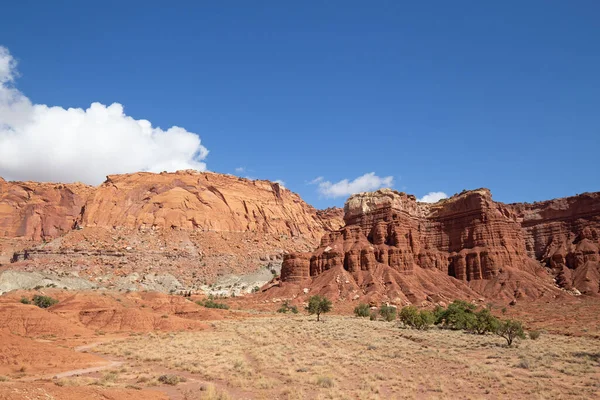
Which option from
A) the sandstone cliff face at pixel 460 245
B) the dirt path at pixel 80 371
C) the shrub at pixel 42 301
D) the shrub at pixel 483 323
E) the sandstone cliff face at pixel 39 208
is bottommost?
the dirt path at pixel 80 371

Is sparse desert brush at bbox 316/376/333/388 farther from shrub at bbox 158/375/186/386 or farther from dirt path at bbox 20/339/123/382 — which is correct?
dirt path at bbox 20/339/123/382

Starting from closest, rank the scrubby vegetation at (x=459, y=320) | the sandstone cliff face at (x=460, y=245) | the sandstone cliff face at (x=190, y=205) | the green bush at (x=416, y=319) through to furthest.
Answer: the scrubby vegetation at (x=459, y=320)
the green bush at (x=416, y=319)
the sandstone cliff face at (x=460, y=245)
the sandstone cliff face at (x=190, y=205)

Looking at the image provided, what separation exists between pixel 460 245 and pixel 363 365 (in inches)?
2727

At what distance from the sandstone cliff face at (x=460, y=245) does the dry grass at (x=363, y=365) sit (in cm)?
3851

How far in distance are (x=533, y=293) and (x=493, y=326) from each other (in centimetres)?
3898

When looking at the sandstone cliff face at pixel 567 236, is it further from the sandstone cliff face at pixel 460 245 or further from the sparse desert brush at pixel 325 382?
the sparse desert brush at pixel 325 382

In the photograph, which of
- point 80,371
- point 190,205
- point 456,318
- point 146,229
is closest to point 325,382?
point 80,371

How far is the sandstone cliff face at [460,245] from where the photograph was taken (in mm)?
74688

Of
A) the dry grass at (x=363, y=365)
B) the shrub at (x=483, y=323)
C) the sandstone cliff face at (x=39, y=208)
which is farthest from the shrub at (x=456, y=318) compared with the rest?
the sandstone cliff face at (x=39, y=208)

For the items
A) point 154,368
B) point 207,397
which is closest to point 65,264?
point 154,368

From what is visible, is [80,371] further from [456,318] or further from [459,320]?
[456,318]

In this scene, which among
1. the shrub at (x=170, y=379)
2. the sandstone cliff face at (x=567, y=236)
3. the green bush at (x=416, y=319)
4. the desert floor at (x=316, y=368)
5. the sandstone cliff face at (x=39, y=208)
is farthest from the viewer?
the sandstone cliff face at (x=39, y=208)

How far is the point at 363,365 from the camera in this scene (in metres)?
22.2

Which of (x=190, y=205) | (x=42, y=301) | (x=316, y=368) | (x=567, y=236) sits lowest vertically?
(x=316, y=368)
